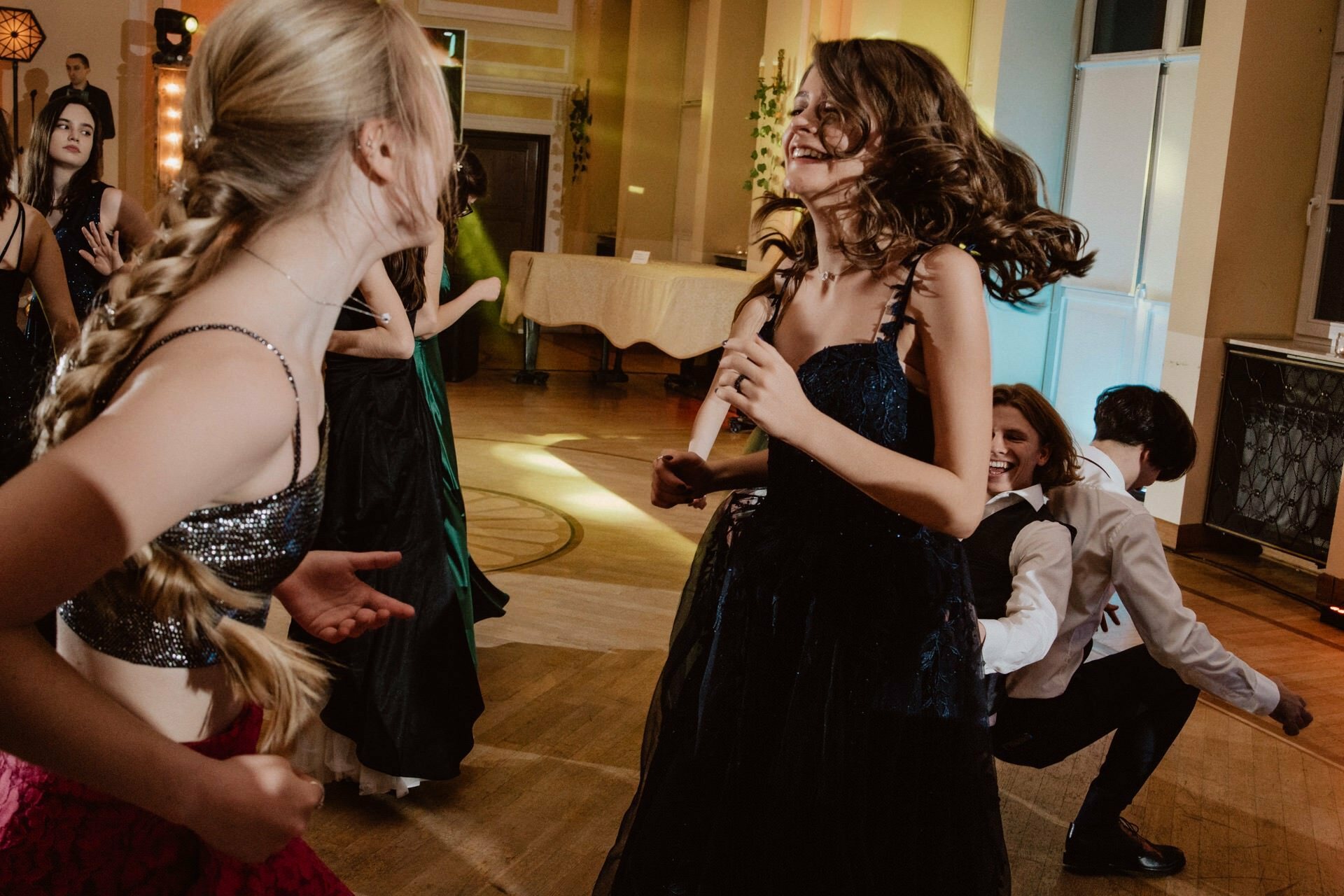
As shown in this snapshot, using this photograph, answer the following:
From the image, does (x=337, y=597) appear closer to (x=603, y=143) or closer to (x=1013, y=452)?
(x=1013, y=452)

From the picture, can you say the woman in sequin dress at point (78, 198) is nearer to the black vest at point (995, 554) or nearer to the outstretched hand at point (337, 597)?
the black vest at point (995, 554)

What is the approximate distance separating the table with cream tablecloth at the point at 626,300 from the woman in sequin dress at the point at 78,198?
454cm

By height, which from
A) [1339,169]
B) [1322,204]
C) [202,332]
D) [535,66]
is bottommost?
[202,332]

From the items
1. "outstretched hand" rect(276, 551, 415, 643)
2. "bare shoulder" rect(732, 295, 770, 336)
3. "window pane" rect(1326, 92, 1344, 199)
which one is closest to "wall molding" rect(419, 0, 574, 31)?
"window pane" rect(1326, 92, 1344, 199)

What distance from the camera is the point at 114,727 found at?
2.70 ft

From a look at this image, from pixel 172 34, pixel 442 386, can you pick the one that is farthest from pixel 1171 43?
pixel 172 34

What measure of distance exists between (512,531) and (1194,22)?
4.56 meters

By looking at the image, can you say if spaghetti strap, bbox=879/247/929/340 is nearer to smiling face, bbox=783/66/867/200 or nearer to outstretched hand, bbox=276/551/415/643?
smiling face, bbox=783/66/867/200

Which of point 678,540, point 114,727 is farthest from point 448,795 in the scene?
point 678,540

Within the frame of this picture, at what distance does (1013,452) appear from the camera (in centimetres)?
257

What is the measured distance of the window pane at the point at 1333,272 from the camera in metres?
5.62

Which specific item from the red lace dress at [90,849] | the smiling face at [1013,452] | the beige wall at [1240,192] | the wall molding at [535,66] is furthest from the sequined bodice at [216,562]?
the wall molding at [535,66]

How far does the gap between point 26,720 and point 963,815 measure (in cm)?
117

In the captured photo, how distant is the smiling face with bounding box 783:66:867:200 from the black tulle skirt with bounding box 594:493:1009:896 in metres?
0.46
